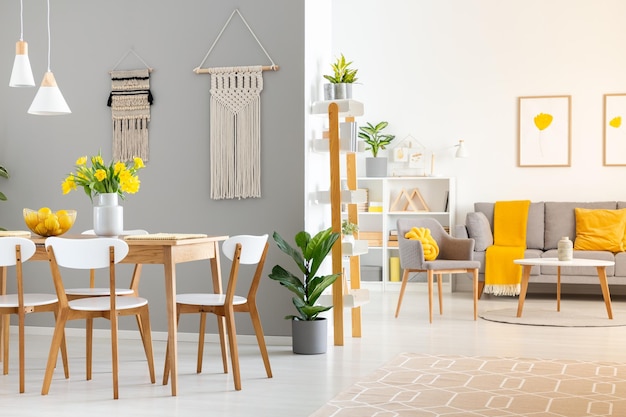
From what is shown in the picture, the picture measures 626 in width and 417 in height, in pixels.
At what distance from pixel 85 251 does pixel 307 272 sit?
5.37 feet

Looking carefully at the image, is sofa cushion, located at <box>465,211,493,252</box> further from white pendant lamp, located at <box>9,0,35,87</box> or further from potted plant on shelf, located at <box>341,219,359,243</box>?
white pendant lamp, located at <box>9,0,35,87</box>

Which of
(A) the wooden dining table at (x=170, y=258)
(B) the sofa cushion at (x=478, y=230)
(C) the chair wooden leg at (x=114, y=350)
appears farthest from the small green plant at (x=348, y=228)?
(B) the sofa cushion at (x=478, y=230)

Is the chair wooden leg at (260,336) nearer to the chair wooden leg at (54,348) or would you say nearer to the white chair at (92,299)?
the white chair at (92,299)

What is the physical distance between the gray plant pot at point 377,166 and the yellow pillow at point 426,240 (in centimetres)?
168

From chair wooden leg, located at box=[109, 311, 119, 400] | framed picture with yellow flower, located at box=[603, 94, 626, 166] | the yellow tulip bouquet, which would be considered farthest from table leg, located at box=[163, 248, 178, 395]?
framed picture with yellow flower, located at box=[603, 94, 626, 166]

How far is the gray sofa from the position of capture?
7953 mm

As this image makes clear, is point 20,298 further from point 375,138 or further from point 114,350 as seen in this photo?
point 375,138

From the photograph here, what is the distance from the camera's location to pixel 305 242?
5.14m

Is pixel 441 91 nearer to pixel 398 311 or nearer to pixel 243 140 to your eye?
pixel 398 311

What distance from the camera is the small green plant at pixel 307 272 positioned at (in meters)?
5.11

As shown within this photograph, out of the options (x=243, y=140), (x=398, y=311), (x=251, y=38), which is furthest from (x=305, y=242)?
(x=398, y=311)

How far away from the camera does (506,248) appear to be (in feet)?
26.6

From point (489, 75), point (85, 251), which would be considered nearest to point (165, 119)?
point (85, 251)

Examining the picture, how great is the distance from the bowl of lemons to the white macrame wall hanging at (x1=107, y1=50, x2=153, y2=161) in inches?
50.7
